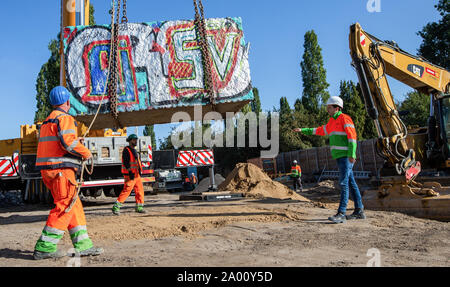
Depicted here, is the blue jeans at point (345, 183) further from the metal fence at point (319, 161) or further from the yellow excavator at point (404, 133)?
the metal fence at point (319, 161)

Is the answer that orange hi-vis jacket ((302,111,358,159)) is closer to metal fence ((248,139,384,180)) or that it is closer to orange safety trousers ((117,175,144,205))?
orange safety trousers ((117,175,144,205))

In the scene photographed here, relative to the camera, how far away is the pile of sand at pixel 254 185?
454 inches

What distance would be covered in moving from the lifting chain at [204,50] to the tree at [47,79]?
69.8ft

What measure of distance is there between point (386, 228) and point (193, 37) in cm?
505

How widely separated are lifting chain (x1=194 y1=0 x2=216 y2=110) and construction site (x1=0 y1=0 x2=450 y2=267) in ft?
0.07

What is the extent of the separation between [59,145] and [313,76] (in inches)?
1686

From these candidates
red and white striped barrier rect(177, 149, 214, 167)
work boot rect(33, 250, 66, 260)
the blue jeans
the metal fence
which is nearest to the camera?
work boot rect(33, 250, 66, 260)

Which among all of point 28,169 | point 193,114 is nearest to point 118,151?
point 28,169

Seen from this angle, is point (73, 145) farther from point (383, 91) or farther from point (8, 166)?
point (8, 166)

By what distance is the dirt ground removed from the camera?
3654 mm

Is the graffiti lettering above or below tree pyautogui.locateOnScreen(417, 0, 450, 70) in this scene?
below

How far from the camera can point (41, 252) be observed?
3.87 metres

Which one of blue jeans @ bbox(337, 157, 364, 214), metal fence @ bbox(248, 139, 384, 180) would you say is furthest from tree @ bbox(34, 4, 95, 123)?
blue jeans @ bbox(337, 157, 364, 214)

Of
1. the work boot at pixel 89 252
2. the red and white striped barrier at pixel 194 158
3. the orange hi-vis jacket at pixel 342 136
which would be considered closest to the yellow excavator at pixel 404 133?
the orange hi-vis jacket at pixel 342 136
